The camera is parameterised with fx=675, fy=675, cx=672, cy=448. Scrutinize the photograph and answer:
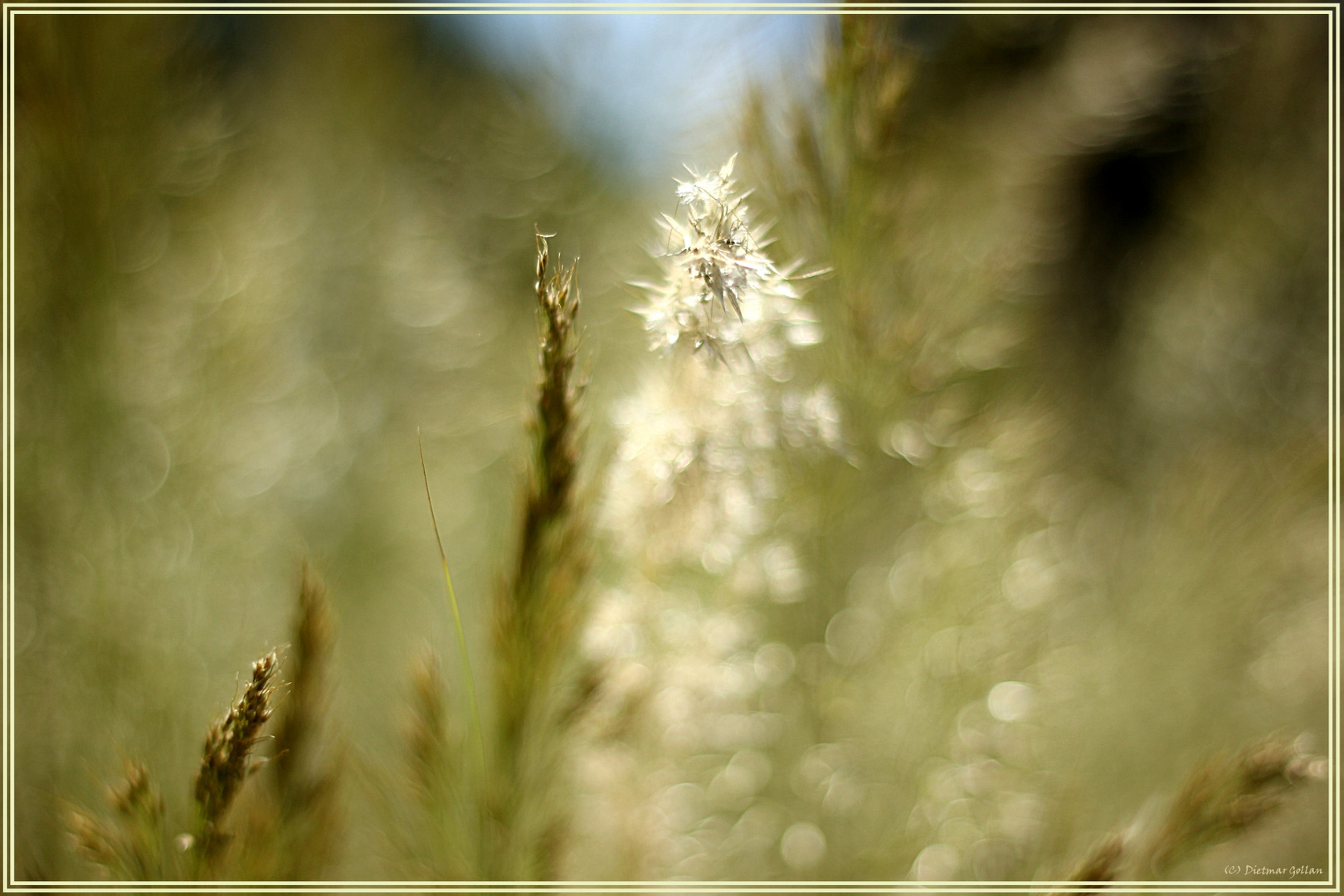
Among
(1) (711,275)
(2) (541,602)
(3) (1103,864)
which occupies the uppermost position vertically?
(1) (711,275)

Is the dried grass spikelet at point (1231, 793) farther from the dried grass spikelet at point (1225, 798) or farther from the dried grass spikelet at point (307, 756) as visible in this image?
the dried grass spikelet at point (307, 756)

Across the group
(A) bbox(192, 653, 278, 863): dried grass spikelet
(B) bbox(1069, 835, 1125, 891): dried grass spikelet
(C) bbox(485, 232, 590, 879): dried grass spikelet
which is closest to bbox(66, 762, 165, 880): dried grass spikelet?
(A) bbox(192, 653, 278, 863): dried grass spikelet

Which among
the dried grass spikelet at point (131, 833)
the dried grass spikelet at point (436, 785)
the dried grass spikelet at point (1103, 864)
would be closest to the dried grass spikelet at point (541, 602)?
the dried grass spikelet at point (436, 785)

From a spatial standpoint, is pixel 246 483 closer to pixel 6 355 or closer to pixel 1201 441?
pixel 6 355

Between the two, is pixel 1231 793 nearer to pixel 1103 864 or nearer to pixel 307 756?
pixel 1103 864

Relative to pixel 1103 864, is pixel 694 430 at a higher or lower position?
higher

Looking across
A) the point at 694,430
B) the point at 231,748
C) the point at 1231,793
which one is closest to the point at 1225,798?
the point at 1231,793

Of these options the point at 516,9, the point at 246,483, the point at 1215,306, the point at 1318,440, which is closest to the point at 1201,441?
the point at 1215,306
